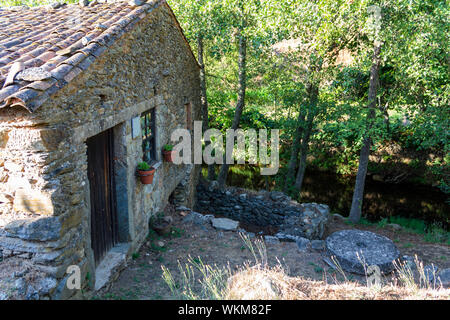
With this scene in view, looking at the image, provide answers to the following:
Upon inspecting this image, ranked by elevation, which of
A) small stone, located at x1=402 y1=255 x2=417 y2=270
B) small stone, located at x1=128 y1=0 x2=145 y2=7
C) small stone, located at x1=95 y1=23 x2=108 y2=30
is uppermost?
small stone, located at x1=128 y1=0 x2=145 y2=7

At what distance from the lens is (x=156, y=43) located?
6070mm

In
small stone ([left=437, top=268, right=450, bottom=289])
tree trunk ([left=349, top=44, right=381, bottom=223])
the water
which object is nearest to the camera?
small stone ([left=437, top=268, right=450, bottom=289])

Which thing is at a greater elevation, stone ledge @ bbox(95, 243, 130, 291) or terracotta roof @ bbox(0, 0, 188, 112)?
terracotta roof @ bbox(0, 0, 188, 112)

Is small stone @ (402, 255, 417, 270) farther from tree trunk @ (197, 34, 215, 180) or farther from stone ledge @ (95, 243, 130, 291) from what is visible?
tree trunk @ (197, 34, 215, 180)

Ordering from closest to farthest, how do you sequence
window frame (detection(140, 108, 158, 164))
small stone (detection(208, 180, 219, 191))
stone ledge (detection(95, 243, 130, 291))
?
stone ledge (detection(95, 243, 130, 291))
window frame (detection(140, 108, 158, 164))
small stone (detection(208, 180, 219, 191))

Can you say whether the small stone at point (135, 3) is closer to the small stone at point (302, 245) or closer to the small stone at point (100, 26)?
the small stone at point (100, 26)

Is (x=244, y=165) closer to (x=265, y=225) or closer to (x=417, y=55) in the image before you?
(x=265, y=225)

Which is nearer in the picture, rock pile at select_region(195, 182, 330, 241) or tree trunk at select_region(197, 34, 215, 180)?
rock pile at select_region(195, 182, 330, 241)

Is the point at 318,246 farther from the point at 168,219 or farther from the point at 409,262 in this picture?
the point at 168,219

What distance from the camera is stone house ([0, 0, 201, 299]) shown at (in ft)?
10.6

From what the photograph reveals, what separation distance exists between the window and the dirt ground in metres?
1.51

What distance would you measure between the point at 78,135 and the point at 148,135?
2.57m

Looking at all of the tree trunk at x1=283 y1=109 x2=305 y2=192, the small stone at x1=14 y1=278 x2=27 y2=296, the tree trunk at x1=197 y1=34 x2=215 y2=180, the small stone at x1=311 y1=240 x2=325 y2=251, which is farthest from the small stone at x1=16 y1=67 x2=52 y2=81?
the tree trunk at x1=283 y1=109 x2=305 y2=192

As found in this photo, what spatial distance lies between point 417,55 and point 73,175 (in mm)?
7307
